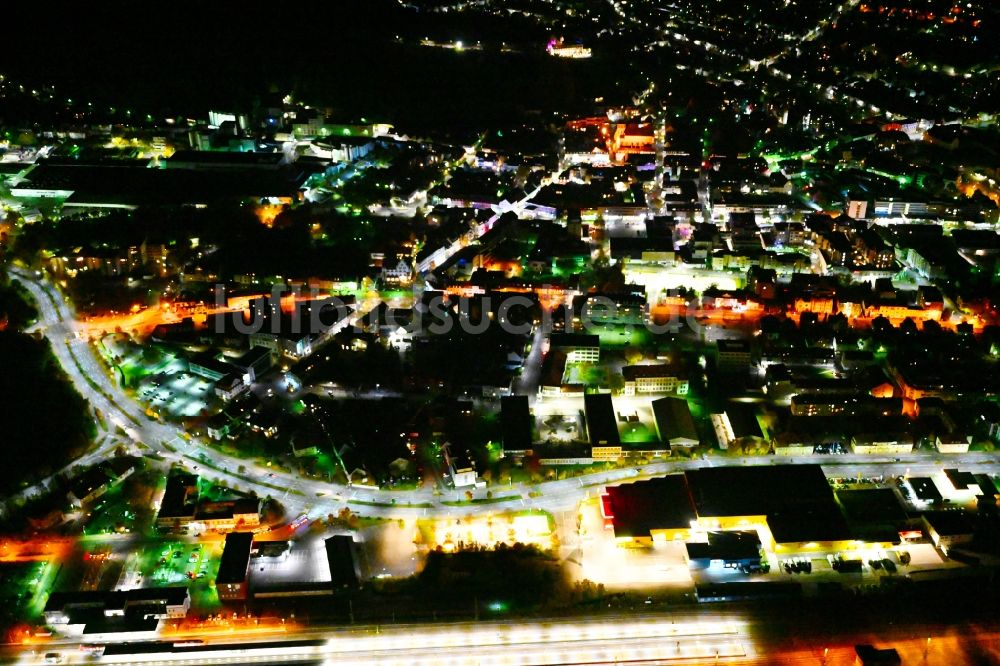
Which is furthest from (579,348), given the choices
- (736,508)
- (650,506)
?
(736,508)

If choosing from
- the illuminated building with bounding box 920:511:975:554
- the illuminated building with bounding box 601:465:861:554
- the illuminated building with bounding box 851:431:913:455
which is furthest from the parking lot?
the illuminated building with bounding box 920:511:975:554

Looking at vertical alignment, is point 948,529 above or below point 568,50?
below

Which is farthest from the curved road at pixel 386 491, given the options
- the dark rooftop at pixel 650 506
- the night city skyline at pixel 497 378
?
the dark rooftop at pixel 650 506

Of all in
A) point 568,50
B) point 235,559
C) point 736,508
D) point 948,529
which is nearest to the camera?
point 235,559

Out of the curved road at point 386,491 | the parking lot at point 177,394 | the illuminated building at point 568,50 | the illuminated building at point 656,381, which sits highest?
the illuminated building at point 568,50

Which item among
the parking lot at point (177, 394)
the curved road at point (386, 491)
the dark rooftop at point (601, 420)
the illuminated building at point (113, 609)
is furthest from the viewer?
the parking lot at point (177, 394)

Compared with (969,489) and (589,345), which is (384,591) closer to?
(589,345)

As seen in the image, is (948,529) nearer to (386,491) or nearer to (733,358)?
(733,358)

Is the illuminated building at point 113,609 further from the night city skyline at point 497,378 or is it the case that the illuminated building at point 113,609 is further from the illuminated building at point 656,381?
the illuminated building at point 656,381

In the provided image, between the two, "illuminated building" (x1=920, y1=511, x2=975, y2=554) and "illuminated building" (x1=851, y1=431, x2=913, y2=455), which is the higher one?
"illuminated building" (x1=851, y1=431, x2=913, y2=455)

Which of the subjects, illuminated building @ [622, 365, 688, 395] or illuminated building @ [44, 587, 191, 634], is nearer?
illuminated building @ [44, 587, 191, 634]

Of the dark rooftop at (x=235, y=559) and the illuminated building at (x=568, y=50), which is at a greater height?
the illuminated building at (x=568, y=50)

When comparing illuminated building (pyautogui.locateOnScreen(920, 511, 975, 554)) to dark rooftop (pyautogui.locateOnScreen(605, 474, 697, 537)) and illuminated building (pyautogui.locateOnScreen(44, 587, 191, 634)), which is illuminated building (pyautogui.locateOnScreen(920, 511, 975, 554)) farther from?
illuminated building (pyautogui.locateOnScreen(44, 587, 191, 634))
